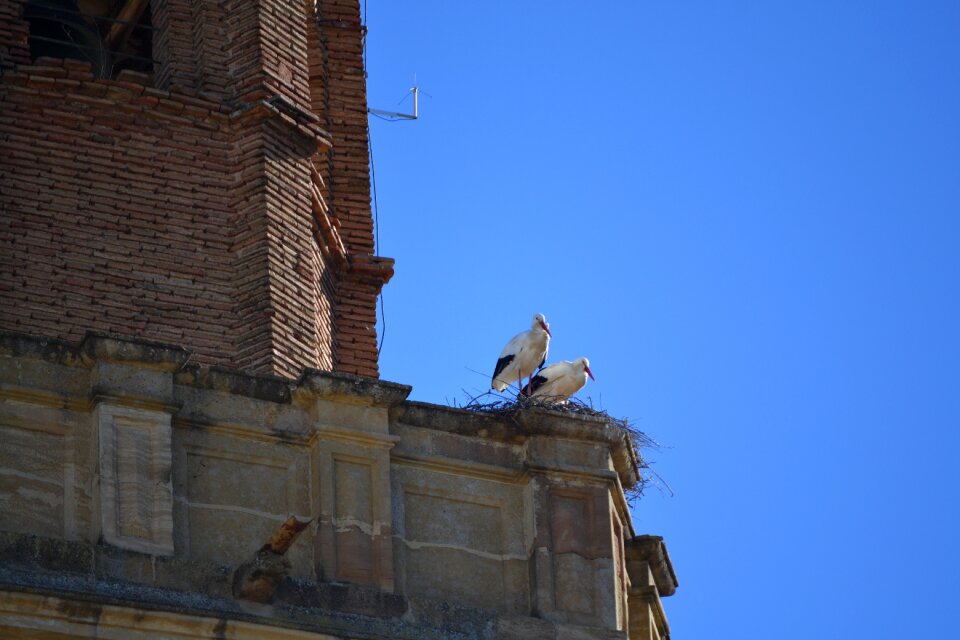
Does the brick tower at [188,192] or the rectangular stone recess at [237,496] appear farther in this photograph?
the brick tower at [188,192]

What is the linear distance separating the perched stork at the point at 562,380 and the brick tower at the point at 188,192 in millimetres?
1060

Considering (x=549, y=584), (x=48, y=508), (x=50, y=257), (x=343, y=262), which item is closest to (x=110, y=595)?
(x=48, y=508)

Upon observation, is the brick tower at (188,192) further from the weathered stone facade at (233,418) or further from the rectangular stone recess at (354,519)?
the rectangular stone recess at (354,519)

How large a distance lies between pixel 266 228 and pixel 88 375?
136 inches

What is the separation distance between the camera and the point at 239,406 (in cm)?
1764

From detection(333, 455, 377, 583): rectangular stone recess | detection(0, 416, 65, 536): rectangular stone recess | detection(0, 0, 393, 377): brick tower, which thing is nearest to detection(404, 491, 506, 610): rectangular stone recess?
detection(333, 455, 377, 583): rectangular stone recess

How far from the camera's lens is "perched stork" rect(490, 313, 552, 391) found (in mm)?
21891

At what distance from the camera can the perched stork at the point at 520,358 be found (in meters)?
21.9

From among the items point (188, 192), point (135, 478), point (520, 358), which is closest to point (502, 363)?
point (520, 358)

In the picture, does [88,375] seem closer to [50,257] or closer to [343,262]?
[50,257]

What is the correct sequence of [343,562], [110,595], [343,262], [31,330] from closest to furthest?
1. [110,595]
2. [343,562]
3. [31,330]
4. [343,262]

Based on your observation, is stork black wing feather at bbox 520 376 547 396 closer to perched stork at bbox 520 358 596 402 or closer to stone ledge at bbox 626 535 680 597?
perched stork at bbox 520 358 596 402

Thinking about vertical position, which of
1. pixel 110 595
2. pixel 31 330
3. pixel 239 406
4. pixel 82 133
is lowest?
pixel 110 595

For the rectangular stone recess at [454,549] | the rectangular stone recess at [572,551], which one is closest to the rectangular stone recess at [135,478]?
the rectangular stone recess at [454,549]
